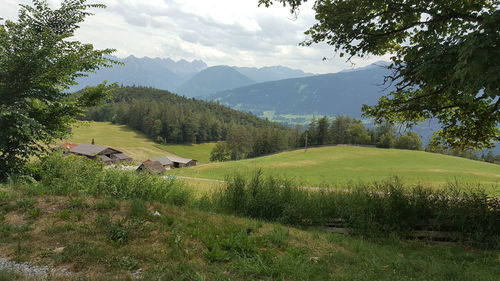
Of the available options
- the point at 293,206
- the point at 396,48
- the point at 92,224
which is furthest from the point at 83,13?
the point at 396,48

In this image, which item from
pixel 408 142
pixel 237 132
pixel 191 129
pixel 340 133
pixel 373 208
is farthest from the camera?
pixel 191 129

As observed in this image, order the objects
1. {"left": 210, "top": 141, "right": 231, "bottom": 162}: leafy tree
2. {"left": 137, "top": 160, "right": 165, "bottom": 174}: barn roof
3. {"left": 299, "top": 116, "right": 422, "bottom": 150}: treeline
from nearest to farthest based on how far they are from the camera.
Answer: {"left": 137, "top": 160, "right": 165, "bottom": 174}: barn roof < {"left": 299, "top": 116, "right": 422, "bottom": 150}: treeline < {"left": 210, "top": 141, "right": 231, "bottom": 162}: leafy tree

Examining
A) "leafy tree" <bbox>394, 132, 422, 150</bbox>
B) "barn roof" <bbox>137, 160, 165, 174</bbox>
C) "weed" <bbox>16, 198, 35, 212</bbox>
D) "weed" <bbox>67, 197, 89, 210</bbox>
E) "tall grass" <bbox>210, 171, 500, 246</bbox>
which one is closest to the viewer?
"weed" <bbox>16, 198, 35, 212</bbox>

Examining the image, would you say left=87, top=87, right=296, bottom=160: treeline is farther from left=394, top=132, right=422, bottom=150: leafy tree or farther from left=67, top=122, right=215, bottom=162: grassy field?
left=394, top=132, right=422, bottom=150: leafy tree

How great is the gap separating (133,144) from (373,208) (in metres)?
122

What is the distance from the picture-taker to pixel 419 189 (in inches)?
387

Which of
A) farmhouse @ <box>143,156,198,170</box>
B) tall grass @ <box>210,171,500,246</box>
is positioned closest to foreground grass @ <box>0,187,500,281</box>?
tall grass @ <box>210,171,500,246</box>

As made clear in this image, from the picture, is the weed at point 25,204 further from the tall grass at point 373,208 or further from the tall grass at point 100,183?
the tall grass at point 373,208

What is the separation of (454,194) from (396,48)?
5.40 meters

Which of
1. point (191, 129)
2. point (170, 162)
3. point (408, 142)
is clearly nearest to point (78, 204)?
point (170, 162)

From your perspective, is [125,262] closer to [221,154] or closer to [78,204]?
[78,204]

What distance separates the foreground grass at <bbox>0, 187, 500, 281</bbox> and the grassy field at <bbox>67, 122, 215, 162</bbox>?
99566 mm

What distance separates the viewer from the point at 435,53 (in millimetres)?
6707

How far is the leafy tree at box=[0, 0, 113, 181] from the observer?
964cm
